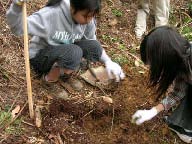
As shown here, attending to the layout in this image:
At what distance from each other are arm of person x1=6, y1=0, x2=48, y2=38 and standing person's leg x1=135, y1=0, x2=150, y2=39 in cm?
137

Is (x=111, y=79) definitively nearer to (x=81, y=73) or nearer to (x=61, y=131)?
(x=81, y=73)

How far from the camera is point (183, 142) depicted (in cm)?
259

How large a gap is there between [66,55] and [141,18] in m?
1.38

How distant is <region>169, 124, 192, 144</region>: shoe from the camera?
2.57m

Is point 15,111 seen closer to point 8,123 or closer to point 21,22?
point 8,123

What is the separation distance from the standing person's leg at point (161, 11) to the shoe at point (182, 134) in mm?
1342

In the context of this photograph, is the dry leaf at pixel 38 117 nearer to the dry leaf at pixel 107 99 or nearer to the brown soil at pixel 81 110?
A: the brown soil at pixel 81 110

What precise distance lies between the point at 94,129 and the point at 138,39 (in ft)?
4.32

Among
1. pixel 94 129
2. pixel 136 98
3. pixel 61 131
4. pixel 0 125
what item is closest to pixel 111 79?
pixel 136 98

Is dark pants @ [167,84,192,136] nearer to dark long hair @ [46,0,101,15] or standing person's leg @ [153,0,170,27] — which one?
dark long hair @ [46,0,101,15]

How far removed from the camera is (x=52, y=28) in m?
2.46

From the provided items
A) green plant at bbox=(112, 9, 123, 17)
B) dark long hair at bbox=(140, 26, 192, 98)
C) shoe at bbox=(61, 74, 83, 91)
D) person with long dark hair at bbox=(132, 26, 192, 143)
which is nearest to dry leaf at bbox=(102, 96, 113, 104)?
shoe at bbox=(61, 74, 83, 91)

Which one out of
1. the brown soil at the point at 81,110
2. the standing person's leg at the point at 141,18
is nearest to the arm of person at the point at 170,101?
the brown soil at the point at 81,110

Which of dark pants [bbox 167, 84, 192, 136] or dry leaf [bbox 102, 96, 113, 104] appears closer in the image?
dark pants [bbox 167, 84, 192, 136]
